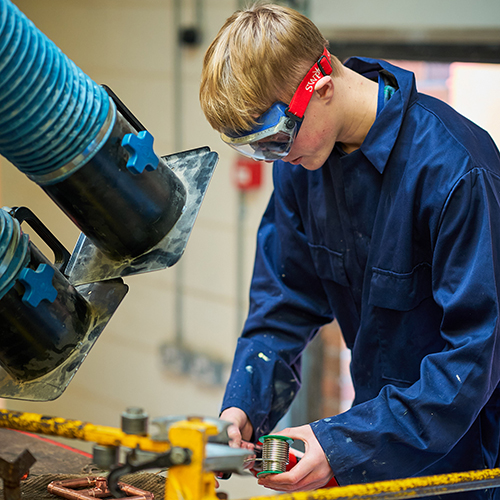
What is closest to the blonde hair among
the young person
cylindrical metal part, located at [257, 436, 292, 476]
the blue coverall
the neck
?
the young person

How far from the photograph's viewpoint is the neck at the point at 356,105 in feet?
4.23

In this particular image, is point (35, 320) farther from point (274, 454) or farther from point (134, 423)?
point (274, 454)

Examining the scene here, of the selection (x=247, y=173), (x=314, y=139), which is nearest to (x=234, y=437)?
(x=314, y=139)

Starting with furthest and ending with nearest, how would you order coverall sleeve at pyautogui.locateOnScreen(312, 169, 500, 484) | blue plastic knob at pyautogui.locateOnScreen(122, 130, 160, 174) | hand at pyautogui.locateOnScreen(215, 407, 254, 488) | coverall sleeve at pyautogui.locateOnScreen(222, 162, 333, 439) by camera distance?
coverall sleeve at pyautogui.locateOnScreen(222, 162, 333, 439) → hand at pyautogui.locateOnScreen(215, 407, 254, 488) → coverall sleeve at pyautogui.locateOnScreen(312, 169, 500, 484) → blue plastic knob at pyautogui.locateOnScreen(122, 130, 160, 174)

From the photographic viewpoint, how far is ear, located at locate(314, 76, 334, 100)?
120 cm

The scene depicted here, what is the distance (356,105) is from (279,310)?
541 mm

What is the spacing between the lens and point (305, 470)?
3.72 ft

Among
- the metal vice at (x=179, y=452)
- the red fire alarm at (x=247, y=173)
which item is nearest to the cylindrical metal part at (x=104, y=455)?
the metal vice at (x=179, y=452)

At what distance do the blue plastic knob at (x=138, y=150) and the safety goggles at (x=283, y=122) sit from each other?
26cm

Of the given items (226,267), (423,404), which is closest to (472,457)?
(423,404)

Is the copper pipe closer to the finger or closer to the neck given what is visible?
the finger

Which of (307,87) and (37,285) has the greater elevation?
(307,87)

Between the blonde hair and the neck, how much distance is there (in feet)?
0.36

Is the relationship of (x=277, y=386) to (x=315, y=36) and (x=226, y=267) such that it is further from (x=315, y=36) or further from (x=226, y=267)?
(x=226, y=267)
